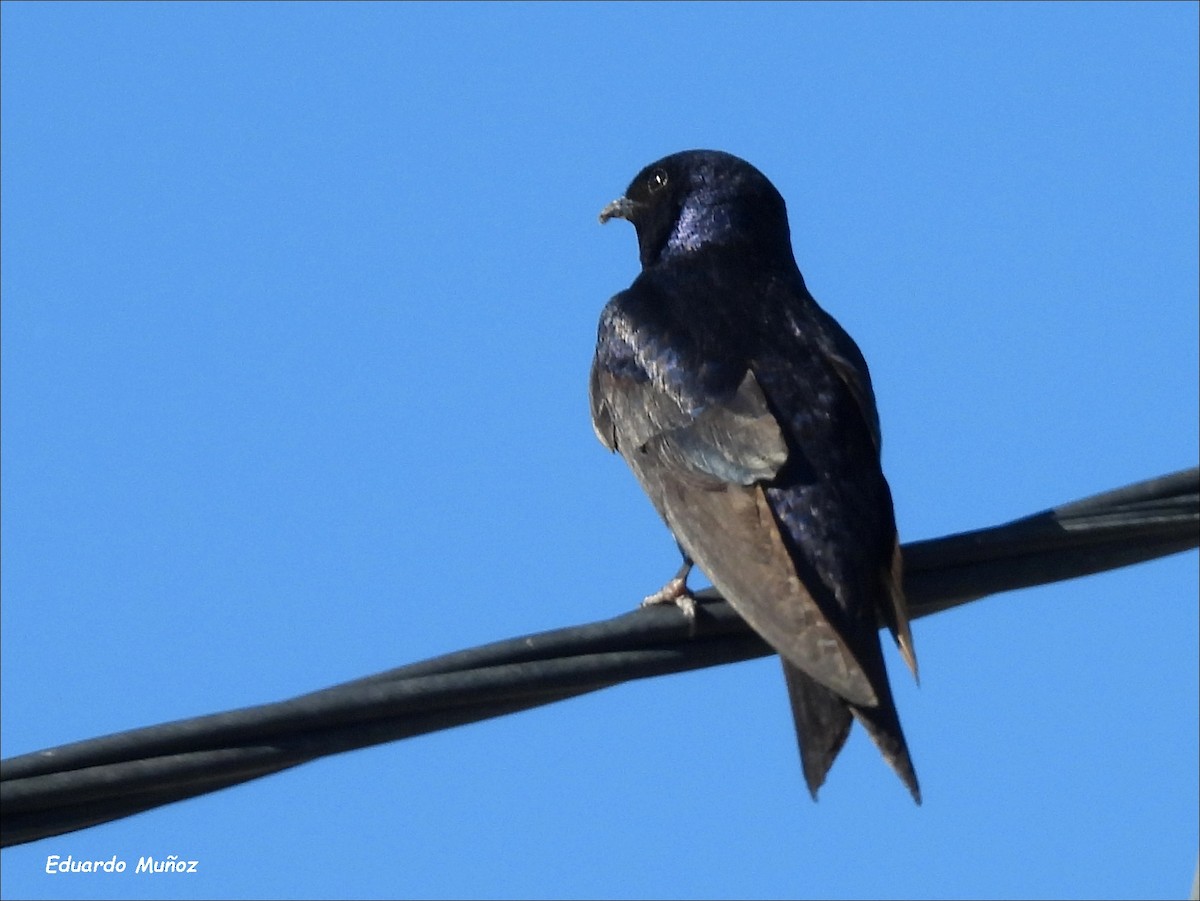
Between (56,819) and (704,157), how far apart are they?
4516 millimetres

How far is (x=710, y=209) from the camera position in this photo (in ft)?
23.9

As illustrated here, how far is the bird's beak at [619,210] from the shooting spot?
779 cm

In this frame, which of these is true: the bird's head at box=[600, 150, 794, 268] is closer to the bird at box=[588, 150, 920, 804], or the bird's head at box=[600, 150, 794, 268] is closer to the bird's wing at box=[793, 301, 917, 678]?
the bird at box=[588, 150, 920, 804]

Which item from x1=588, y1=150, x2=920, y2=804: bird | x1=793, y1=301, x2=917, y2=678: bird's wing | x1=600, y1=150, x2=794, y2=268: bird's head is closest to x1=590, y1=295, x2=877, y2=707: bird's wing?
x1=588, y1=150, x2=920, y2=804: bird

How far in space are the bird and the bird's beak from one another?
2.29 ft

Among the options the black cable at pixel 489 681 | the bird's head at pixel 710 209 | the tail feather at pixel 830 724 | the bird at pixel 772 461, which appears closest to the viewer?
the black cable at pixel 489 681

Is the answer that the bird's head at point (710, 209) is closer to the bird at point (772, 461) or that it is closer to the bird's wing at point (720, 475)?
the bird at point (772, 461)

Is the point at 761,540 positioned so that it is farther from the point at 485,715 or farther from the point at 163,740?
the point at 163,740

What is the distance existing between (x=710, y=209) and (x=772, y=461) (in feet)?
7.02

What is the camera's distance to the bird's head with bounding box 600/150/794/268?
23.6ft

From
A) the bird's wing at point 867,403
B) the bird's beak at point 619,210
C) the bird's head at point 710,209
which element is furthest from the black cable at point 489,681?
the bird's beak at point 619,210

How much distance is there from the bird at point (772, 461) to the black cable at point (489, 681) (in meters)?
0.22

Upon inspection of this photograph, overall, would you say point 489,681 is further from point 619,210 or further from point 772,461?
point 619,210

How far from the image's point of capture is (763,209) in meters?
7.29
